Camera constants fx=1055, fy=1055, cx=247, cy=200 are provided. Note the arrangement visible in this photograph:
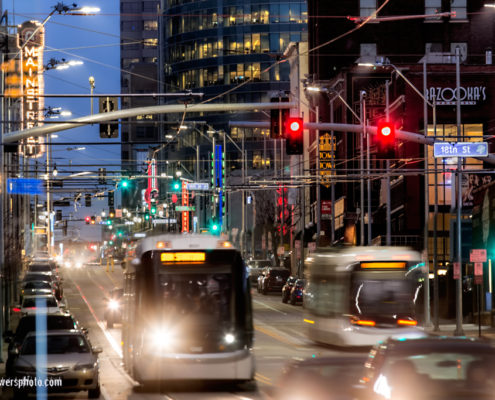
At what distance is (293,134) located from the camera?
28.4m

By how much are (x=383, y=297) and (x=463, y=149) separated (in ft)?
21.5

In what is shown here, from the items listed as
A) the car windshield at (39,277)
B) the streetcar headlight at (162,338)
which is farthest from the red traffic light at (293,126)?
the car windshield at (39,277)

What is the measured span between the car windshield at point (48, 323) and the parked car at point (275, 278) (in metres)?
38.5

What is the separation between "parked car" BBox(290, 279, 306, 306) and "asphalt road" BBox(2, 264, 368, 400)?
54 centimetres

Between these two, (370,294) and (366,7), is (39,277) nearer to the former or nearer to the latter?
(366,7)

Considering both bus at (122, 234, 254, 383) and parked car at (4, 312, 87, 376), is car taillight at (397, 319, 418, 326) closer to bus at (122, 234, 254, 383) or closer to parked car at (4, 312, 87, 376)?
bus at (122, 234, 254, 383)

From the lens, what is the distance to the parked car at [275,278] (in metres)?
68.8

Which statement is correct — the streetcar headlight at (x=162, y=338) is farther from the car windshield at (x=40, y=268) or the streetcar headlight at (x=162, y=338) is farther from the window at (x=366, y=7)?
the window at (x=366, y=7)

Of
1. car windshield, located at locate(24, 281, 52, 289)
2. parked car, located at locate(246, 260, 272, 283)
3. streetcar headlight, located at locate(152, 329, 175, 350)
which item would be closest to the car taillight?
streetcar headlight, located at locate(152, 329, 175, 350)

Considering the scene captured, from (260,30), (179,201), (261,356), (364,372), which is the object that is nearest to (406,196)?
(261,356)

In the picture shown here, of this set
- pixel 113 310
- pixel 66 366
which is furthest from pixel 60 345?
pixel 113 310

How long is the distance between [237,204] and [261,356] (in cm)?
9342

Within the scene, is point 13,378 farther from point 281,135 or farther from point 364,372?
point 364,372

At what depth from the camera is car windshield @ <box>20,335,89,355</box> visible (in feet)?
75.9
